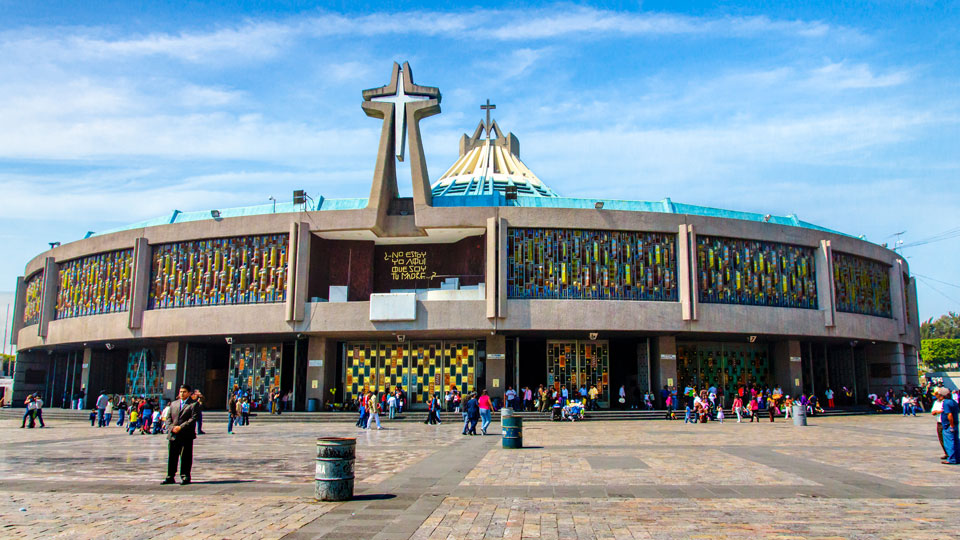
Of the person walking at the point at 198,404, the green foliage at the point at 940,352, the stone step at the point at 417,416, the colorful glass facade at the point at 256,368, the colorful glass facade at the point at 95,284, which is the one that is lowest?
the stone step at the point at 417,416

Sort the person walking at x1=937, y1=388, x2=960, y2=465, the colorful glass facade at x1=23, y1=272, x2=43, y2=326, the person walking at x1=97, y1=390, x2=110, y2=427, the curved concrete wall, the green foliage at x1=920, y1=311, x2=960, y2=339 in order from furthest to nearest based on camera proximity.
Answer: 1. the green foliage at x1=920, y1=311, x2=960, y2=339
2. the colorful glass facade at x1=23, y1=272, x2=43, y2=326
3. the curved concrete wall
4. the person walking at x1=97, y1=390, x2=110, y2=427
5. the person walking at x1=937, y1=388, x2=960, y2=465

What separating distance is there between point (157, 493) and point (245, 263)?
1020 inches

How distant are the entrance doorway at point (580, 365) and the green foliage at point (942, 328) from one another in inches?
3587

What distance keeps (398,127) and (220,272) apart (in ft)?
37.5

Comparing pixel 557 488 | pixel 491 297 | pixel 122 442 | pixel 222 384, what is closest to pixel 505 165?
pixel 491 297

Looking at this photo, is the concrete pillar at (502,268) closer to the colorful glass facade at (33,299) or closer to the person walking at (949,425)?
the person walking at (949,425)

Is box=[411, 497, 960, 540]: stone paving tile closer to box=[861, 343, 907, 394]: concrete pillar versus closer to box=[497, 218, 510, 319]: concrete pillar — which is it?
box=[497, 218, 510, 319]: concrete pillar

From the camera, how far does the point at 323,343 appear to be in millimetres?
34750

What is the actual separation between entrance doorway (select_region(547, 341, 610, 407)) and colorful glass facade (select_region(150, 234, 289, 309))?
45.2 ft

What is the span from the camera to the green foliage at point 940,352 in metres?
85.7

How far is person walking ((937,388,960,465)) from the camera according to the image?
1337 cm

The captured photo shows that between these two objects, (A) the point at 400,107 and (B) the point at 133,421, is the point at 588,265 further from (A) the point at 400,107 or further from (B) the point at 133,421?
(B) the point at 133,421

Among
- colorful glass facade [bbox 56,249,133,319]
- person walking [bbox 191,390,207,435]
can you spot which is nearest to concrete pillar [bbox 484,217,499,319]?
person walking [bbox 191,390,207,435]

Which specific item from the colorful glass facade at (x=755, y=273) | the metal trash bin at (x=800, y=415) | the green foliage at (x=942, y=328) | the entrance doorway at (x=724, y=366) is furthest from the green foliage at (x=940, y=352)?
the metal trash bin at (x=800, y=415)
